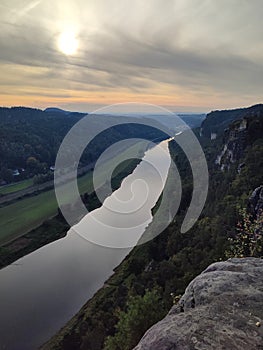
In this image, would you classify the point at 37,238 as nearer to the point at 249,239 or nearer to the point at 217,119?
the point at 249,239

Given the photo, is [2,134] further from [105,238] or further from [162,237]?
[162,237]

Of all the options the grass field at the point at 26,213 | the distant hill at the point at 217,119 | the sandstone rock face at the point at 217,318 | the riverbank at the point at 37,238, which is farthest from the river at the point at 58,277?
the distant hill at the point at 217,119

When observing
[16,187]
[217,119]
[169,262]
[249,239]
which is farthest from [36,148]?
[249,239]

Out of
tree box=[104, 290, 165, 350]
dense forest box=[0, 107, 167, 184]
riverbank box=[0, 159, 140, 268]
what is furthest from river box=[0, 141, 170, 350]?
dense forest box=[0, 107, 167, 184]

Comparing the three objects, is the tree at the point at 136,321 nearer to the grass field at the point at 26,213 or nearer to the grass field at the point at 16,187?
the grass field at the point at 26,213

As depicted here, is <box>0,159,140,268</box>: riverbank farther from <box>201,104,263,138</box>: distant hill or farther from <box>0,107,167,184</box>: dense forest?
<box>201,104,263,138</box>: distant hill

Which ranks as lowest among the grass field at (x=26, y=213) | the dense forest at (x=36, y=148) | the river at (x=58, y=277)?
the river at (x=58, y=277)

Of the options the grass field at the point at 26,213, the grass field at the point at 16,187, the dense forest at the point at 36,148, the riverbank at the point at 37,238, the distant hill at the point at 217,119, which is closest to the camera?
the riverbank at the point at 37,238
